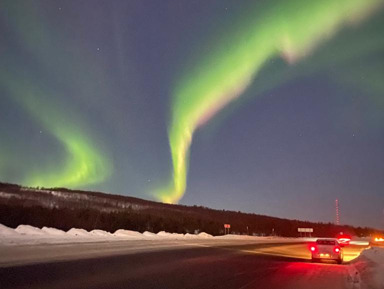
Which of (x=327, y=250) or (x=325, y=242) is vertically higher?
(x=325, y=242)

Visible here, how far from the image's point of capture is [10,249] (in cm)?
2294

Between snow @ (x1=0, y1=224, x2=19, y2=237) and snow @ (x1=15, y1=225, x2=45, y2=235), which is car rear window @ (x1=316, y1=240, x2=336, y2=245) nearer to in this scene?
snow @ (x1=0, y1=224, x2=19, y2=237)

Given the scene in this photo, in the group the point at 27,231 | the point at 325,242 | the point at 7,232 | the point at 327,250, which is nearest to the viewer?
the point at 327,250

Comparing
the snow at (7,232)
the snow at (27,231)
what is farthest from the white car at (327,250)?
the snow at (27,231)

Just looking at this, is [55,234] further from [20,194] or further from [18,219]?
[20,194]

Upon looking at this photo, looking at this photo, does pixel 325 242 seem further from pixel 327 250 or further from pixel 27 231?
pixel 27 231

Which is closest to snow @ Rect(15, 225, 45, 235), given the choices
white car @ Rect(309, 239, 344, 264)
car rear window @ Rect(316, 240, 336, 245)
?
white car @ Rect(309, 239, 344, 264)

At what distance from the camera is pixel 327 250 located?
25250 mm

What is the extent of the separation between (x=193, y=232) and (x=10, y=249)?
162 ft

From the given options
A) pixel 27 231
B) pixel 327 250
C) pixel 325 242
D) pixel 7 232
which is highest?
pixel 27 231

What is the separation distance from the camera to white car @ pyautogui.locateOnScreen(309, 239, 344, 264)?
24.9m

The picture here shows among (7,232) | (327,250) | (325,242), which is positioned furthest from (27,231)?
(327,250)

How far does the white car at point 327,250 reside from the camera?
81.7 feet

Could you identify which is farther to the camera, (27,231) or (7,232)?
(27,231)
